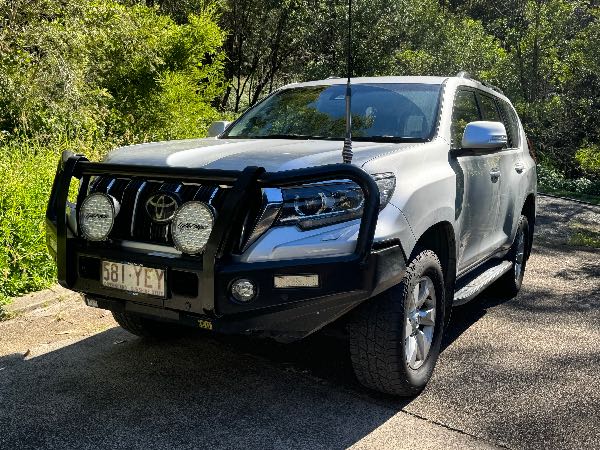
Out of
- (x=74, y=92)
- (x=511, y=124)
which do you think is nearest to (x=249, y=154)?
(x=511, y=124)

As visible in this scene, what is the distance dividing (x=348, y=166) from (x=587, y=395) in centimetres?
202

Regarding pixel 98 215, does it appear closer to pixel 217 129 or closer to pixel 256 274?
pixel 256 274

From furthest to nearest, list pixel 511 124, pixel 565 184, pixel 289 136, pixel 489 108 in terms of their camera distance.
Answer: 1. pixel 565 184
2. pixel 511 124
3. pixel 489 108
4. pixel 289 136

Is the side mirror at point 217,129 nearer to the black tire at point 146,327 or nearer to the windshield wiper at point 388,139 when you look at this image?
the windshield wiper at point 388,139

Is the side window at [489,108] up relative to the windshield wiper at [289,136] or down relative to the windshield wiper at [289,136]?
up

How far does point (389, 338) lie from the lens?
3281 mm

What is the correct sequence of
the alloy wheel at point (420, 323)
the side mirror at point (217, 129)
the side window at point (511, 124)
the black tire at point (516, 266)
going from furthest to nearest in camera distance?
the black tire at point (516, 266) → the side window at point (511, 124) → the side mirror at point (217, 129) → the alloy wheel at point (420, 323)

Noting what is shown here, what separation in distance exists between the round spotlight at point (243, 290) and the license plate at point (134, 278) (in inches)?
14.1

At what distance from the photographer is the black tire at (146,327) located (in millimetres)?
4293

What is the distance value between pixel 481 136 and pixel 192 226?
75.6 inches

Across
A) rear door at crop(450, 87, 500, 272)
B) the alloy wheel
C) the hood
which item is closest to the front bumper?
the hood

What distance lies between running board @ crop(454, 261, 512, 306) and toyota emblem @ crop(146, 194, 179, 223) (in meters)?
1.91

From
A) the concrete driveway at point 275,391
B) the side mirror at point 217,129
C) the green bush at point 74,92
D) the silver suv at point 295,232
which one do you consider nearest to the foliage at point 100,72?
the green bush at point 74,92

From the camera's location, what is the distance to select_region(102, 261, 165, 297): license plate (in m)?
3.09
